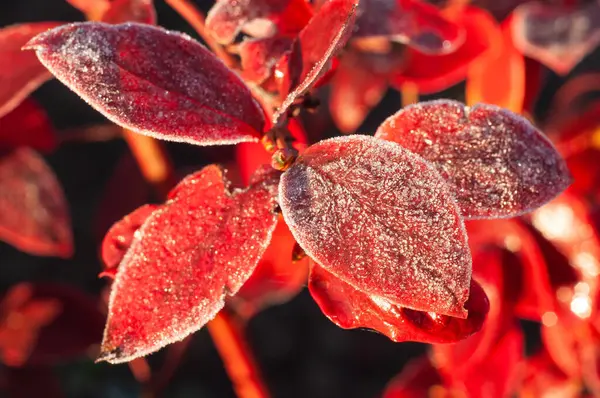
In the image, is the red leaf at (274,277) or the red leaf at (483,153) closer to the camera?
the red leaf at (483,153)

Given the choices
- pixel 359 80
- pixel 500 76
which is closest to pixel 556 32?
pixel 500 76

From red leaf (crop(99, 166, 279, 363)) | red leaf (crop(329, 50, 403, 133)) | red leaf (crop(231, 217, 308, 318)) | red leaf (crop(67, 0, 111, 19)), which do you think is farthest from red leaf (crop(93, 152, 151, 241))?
red leaf (crop(99, 166, 279, 363))

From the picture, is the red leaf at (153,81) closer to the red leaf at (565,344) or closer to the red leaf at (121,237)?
the red leaf at (121,237)


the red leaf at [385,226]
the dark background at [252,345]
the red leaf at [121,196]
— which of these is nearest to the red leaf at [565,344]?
the red leaf at [385,226]

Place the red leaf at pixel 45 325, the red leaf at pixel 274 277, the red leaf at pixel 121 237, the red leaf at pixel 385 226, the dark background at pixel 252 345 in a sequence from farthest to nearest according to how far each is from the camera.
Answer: the dark background at pixel 252 345
the red leaf at pixel 45 325
the red leaf at pixel 274 277
the red leaf at pixel 121 237
the red leaf at pixel 385 226

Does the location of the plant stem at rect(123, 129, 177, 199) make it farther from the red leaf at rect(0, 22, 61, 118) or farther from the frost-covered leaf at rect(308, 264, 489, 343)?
the frost-covered leaf at rect(308, 264, 489, 343)

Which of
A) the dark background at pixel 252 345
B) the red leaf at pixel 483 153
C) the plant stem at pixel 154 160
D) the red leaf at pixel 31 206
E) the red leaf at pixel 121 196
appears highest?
the red leaf at pixel 483 153
